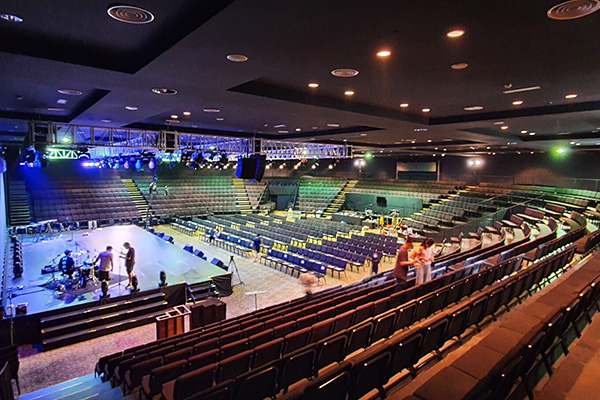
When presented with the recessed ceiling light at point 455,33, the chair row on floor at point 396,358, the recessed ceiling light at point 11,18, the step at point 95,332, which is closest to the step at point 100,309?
the step at point 95,332

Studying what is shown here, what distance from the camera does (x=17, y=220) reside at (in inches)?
871

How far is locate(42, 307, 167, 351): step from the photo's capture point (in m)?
8.24

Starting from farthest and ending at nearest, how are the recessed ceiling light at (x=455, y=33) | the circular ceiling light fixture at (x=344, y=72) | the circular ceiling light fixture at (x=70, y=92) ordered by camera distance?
the circular ceiling light fixture at (x=70, y=92)
the circular ceiling light fixture at (x=344, y=72)
the recessed ceiling light at (x=455, y=33)

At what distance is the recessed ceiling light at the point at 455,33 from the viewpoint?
3.84 meters

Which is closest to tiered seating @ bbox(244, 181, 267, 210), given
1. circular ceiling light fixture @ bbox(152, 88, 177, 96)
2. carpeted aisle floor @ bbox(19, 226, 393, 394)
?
carpeted aisle floor @ bbox(19, 226, 393, 394)

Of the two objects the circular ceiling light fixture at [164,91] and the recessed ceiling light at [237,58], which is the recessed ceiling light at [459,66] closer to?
the recessed ceiling light at [237,58]

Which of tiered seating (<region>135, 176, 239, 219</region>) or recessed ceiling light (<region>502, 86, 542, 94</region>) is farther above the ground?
recessed ceiling light (<region>502, 86, 542, 94</region>)

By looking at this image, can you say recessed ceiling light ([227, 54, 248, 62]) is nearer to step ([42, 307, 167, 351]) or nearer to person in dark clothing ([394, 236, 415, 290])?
person in dark clothing ([394, 236, 415, 290])

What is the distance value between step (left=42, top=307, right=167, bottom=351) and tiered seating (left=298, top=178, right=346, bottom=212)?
2332 centimetres

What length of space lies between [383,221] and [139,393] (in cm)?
2294

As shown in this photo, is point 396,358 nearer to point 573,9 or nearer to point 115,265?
point 573,9

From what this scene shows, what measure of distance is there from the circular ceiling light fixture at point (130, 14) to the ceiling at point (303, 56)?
0.26 feet

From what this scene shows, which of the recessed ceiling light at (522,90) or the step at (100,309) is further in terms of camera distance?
the step at (100,309)

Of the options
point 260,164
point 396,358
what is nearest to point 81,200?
point 260,164
